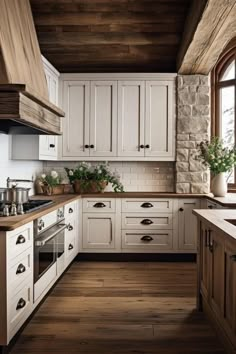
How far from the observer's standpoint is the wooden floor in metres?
2.70

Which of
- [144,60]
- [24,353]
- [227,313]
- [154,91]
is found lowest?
[24,353]

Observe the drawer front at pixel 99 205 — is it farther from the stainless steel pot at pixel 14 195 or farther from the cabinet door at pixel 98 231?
the stainless steel pot at pixel 14 195

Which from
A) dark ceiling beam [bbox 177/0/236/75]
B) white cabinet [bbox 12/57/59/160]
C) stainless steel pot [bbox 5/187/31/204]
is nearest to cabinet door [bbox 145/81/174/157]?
dark ceiling beam [bbox 177/0/236/75]

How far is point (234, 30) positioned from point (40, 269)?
2709 mm

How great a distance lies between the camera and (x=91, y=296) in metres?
3.76

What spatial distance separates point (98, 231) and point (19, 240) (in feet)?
8.59

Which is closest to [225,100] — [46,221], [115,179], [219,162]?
[219,162]

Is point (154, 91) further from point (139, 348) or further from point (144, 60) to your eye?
point (139, 348)

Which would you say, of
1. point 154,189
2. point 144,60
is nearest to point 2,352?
point 154,189

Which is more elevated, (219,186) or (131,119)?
(131,119)

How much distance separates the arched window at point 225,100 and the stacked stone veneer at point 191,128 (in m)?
0.39

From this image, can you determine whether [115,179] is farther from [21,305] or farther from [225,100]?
[21,305]

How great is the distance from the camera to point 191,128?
17.8 feet

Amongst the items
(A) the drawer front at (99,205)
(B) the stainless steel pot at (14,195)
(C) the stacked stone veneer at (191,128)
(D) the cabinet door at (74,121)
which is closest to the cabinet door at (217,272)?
(B) the stainless steel pot at (14,195)
